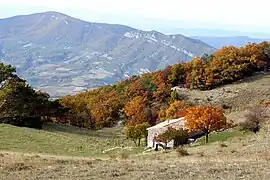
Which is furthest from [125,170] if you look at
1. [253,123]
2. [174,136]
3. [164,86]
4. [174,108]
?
[164,86]

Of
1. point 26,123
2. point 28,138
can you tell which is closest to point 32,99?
point 26,123

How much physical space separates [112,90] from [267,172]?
118465mm

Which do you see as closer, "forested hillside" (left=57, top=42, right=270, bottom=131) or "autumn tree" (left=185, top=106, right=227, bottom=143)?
"autumn tree" (left=185, top=106, right=227, bottom=143)

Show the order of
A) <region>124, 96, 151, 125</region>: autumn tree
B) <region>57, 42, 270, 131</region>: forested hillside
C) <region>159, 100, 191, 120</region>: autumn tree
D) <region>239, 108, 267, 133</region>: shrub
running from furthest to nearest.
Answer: <region>57, 42, 270, 131</region>: forested hillside → <region>124, 96, 151, 125</region>: autumn tree → <region>159, 100, 191, 120</region>: autumn tree → <region>239, 108, 267, 133</region>: shrub

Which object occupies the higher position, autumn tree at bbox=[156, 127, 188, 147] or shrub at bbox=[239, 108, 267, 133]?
shrub at bbox=[239, 108, 267, 133]

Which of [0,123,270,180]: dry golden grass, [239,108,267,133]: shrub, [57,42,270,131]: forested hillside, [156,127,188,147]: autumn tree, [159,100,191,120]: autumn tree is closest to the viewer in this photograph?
[0,123,270,180]: dry golden grass

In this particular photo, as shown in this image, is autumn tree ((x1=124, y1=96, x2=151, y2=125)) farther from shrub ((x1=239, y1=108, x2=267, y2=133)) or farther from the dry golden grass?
the dry golden grass

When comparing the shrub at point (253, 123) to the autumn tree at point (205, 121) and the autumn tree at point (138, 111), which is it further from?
the autumn tree at point (138, 111)

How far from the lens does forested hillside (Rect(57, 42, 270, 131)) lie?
105m

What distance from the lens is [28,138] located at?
43.7m

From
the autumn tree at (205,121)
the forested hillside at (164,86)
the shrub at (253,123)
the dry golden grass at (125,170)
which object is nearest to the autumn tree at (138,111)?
the forested hillside at (164,86)

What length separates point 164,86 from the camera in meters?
115

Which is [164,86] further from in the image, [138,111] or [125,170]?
[125,170]

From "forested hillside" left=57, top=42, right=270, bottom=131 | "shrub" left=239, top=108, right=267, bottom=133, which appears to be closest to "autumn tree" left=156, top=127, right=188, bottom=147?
"shrub" left=239, top=108, right=267, bottom=133
